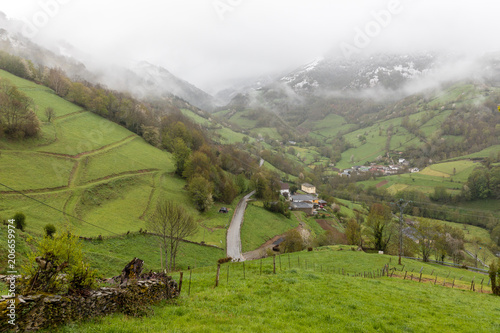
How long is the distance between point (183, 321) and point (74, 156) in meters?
68.7

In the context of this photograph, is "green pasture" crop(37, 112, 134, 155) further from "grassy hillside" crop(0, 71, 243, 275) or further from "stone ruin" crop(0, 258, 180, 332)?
"stone ruin" crop(0, 258, 180, 332)

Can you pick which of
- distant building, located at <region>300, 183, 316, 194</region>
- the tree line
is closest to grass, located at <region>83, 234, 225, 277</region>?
the tree line

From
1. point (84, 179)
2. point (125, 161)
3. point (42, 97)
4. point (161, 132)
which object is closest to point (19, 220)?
point (84, 179)

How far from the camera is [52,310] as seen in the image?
8.86 metres

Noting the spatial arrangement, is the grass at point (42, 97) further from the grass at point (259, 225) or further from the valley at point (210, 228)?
the grass at point (259, 225)

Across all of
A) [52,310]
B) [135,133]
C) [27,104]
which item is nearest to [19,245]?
[52,310]

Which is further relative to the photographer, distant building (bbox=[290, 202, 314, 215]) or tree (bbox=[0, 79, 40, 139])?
distant building (bbox=[290, 202, 314, 215])

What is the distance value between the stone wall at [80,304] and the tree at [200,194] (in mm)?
60877

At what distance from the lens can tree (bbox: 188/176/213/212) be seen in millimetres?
73750

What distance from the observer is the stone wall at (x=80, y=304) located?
26.9 ft

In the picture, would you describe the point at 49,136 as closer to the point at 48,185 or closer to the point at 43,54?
the point at 48,185

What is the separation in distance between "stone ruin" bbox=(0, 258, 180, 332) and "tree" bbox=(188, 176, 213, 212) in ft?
198

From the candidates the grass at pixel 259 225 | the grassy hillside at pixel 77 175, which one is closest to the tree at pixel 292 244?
the grass at pixel 259 225

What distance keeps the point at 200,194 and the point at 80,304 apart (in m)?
64.3
